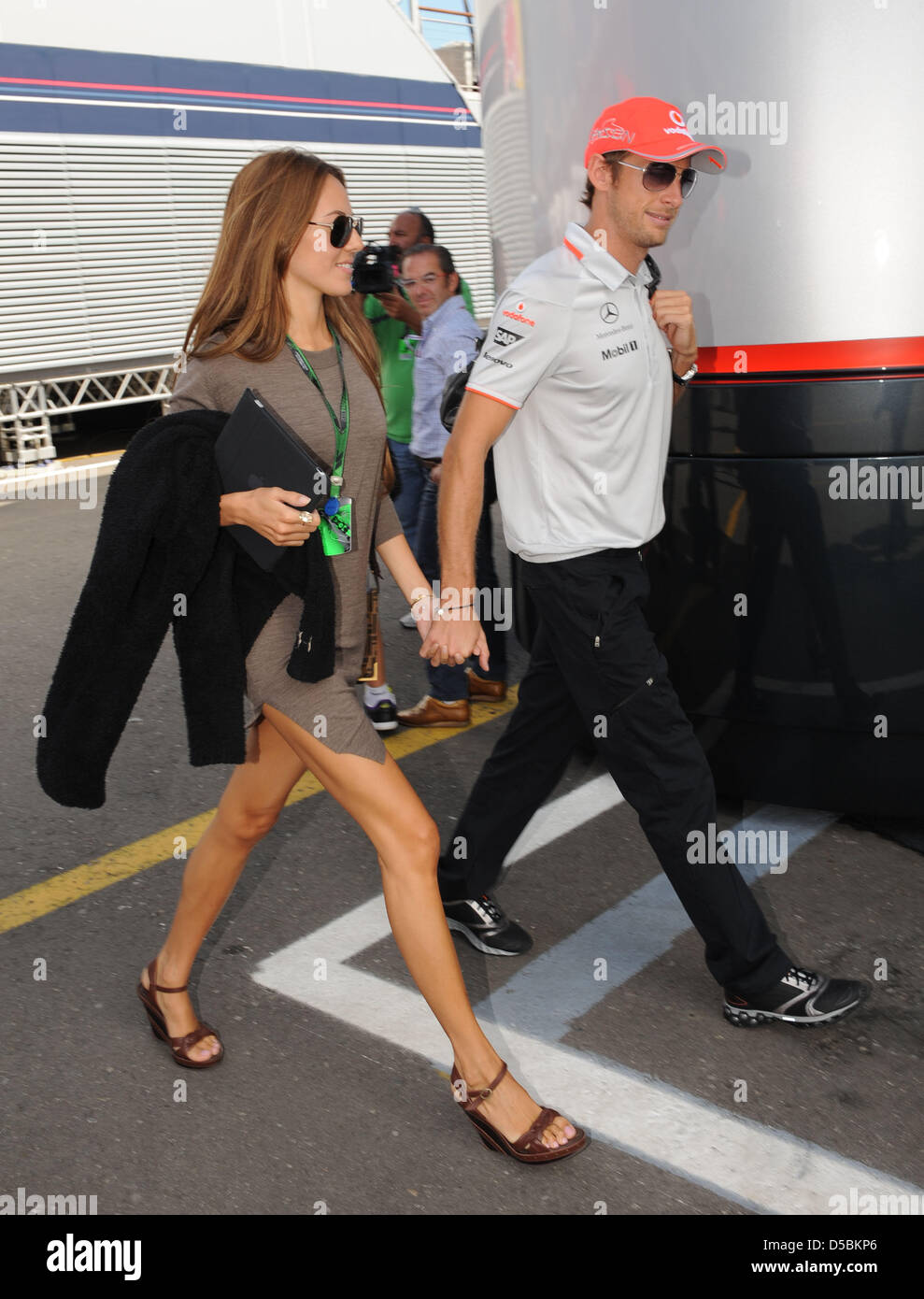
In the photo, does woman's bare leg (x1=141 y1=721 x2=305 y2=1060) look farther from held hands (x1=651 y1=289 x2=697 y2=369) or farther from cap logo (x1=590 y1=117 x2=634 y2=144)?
cap logo (x1=590 y1=117 x2=634 y2=144)

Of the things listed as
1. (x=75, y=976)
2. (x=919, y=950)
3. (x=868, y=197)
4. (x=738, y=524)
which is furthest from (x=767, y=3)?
(x=75, y=976)

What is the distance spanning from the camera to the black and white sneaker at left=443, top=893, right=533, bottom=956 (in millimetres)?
3406

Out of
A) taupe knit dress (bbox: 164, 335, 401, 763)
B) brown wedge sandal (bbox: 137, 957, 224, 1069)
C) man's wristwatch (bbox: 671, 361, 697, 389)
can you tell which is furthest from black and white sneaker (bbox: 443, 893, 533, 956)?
man's wristwatch (bbox: 671, 361, 697, 389)

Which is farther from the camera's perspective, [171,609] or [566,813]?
[566,813]

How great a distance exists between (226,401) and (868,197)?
5.72 ft

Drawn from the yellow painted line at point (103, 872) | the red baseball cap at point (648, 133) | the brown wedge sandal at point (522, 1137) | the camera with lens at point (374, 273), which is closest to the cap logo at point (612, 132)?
the red baseball cap at point (648, 133)

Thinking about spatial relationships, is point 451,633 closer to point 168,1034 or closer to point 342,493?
point 342,493

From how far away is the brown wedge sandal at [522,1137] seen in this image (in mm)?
2547

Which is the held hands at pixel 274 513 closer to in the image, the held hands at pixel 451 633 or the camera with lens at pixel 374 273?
the held hands at pixel 451 633

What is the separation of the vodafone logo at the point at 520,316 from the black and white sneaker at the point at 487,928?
4.88 ft

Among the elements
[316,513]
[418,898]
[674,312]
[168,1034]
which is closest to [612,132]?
[674,312]

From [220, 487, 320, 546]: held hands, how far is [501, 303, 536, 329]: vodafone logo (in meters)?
0.64

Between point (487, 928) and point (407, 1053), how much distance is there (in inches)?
21.1

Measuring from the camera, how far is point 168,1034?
2.97 metres
